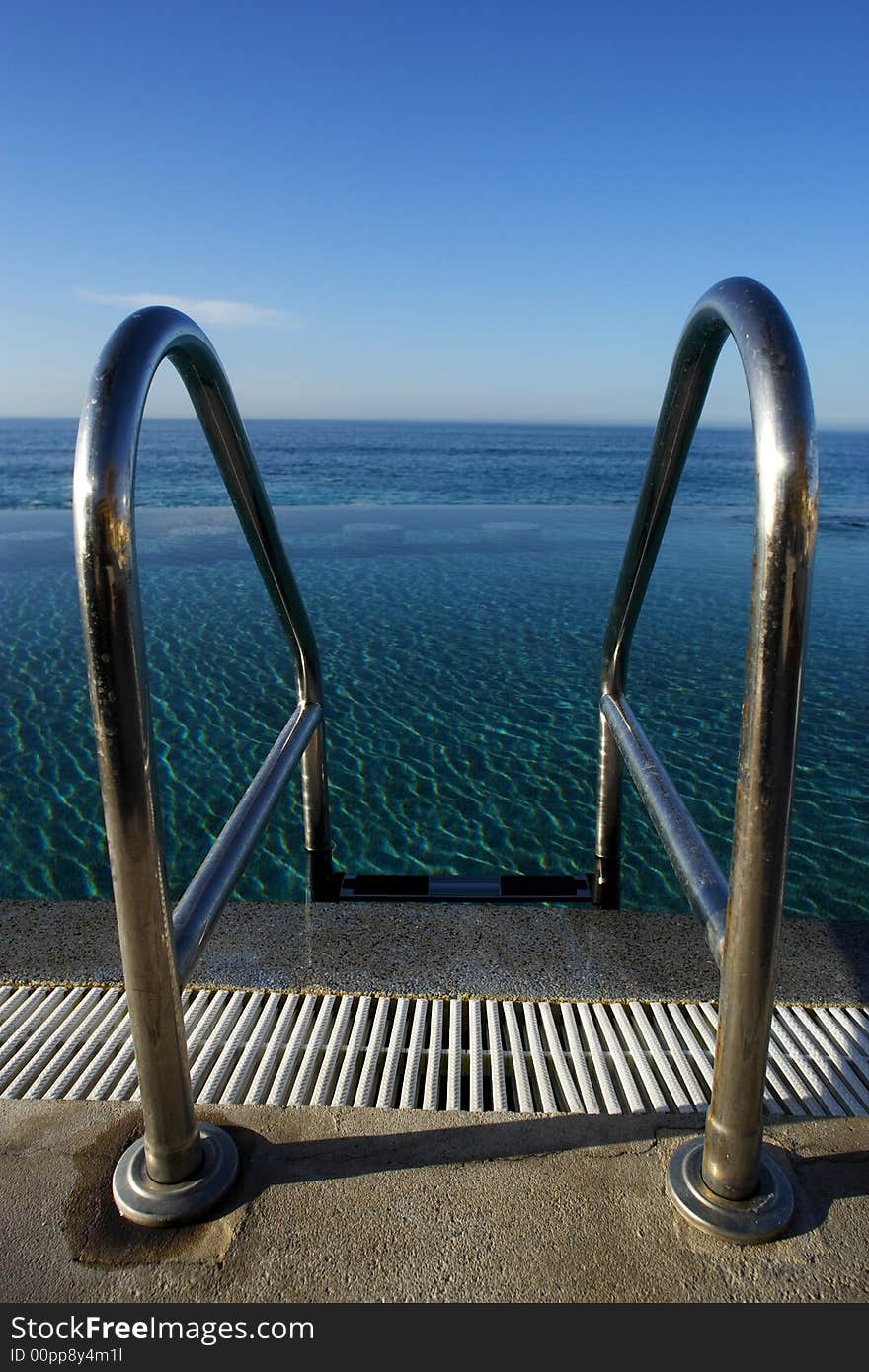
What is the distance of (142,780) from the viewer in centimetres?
127

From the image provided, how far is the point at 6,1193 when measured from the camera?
151 centimetres

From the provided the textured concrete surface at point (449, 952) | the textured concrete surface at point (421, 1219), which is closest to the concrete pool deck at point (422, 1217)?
the textured concrete surface at point (421, 1219)

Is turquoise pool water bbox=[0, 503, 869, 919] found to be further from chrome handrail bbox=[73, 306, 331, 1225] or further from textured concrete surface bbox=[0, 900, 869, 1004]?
chrome handrail bbox=[73, 306, 331, 1225]

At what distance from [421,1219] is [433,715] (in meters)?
5.02

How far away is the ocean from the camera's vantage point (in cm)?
475

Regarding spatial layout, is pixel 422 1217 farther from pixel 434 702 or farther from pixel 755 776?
pixel 434 702

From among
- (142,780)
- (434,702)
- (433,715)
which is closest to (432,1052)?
(142,780)

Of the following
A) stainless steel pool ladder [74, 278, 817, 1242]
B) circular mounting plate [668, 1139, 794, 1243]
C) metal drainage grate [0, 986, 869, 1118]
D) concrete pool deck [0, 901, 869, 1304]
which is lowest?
metal drainage grate [0, 986, 869, 1118]

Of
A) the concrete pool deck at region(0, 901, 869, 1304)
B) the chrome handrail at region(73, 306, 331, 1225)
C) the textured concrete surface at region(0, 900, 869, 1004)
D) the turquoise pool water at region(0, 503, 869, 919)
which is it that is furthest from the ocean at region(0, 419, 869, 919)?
the chrome handrail at region(73, 306, 331, 1225)

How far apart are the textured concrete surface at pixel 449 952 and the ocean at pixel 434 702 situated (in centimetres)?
203

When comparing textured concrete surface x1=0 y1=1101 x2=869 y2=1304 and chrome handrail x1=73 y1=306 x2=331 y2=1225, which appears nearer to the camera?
chrome handrail x1=73 y1=306 x2=331 y2=1225

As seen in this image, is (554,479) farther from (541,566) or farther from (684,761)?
(684,761)

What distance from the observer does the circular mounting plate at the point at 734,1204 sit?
4.61ft
